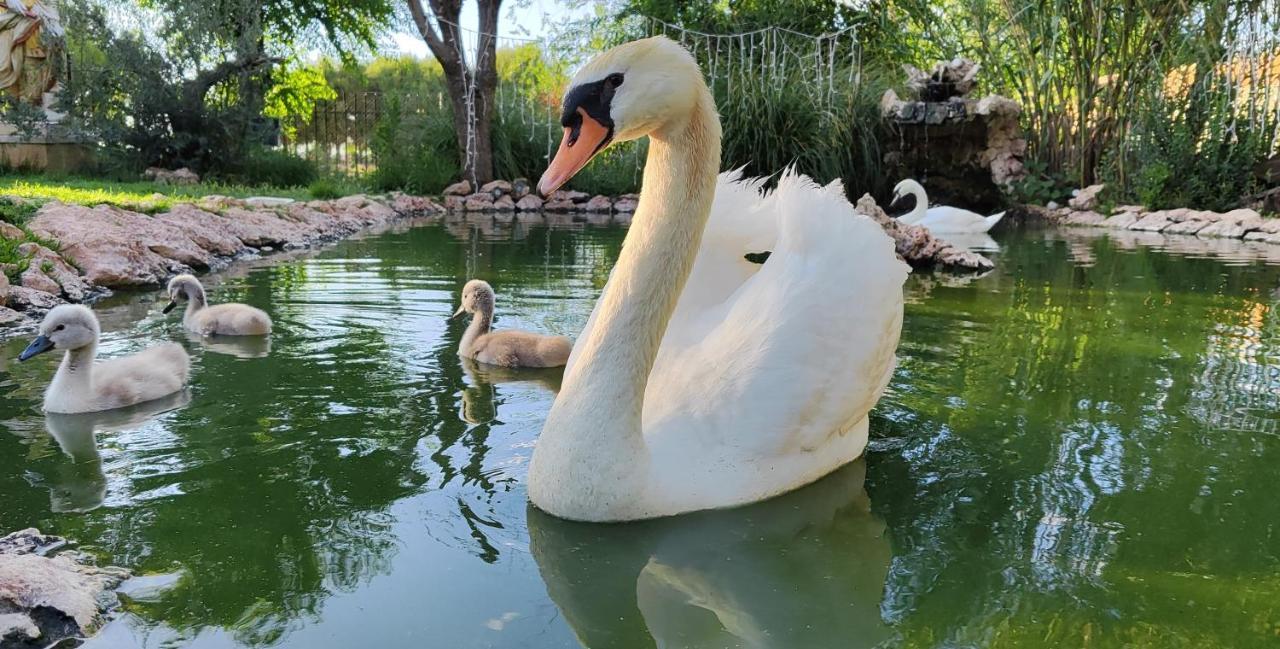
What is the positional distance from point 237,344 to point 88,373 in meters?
1.41

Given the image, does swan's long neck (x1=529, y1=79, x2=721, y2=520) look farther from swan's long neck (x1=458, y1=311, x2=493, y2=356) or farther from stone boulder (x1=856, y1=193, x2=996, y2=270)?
stone boulder (x1=856, y1=193, x2=996, y2=270)

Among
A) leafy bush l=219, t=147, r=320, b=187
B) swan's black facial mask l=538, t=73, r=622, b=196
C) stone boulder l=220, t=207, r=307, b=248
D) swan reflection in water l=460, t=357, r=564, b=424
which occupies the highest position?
leafy bush l=219, t=147, r=320, b=187

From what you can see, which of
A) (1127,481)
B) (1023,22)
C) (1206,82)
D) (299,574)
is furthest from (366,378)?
(1023,22)

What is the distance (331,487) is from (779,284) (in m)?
1.66

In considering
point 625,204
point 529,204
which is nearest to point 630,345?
point 625,204

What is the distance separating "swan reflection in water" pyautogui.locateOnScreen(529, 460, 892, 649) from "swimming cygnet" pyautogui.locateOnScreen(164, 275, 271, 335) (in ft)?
10.8

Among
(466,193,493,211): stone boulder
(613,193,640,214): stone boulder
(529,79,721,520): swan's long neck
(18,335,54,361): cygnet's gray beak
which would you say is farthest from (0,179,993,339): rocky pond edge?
(529,79,721,520): swan's long neck

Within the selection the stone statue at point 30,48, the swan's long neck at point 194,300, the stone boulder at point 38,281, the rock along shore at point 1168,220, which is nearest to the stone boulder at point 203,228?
the stone boulder at point 38,281

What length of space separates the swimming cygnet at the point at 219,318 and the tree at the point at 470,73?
12599 mm

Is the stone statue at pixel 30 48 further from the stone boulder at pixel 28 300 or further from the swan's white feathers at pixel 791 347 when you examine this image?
the swan's white feathers at pixel 791 347

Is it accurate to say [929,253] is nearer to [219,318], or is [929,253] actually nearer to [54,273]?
[219,318]

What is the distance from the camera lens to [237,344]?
19.2 feet

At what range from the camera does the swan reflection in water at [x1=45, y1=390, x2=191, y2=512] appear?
3.36m

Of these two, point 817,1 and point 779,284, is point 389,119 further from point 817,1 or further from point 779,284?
point 779,284
